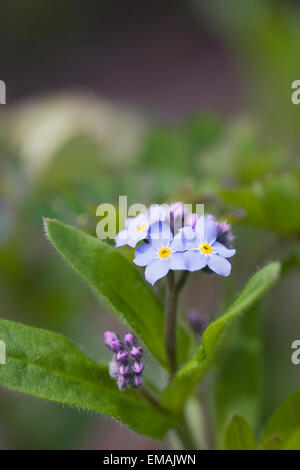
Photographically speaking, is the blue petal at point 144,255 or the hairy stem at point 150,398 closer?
the blue petal at point 144,255

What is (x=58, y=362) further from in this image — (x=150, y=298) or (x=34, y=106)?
(x=34, y=106)

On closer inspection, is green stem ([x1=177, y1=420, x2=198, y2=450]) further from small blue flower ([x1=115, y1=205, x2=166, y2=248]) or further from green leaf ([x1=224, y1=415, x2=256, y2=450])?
small blue flower ([x1=115, y1=205, x2=166, y2=248])

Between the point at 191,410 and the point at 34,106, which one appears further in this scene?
the point at 34,106

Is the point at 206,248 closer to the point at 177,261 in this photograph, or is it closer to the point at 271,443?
the point at 177,261

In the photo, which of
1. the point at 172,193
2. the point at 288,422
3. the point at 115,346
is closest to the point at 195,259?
the point at 115,346

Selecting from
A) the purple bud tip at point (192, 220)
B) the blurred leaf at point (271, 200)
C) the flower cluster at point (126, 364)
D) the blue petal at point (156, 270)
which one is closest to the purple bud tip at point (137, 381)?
the flower cluster at point (126, 364)

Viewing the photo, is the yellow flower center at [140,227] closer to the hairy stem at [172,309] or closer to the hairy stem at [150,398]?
the hairy stem at [172,309]
